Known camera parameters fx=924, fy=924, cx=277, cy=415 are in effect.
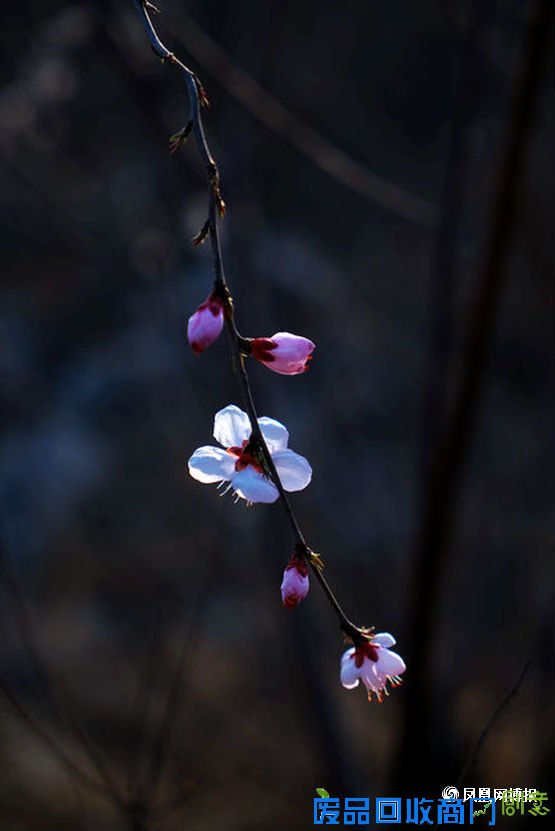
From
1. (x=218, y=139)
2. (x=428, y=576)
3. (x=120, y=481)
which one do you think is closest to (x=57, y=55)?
(x=218, y=139)

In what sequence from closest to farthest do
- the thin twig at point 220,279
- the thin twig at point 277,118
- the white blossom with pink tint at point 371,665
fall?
1. the thin twig at point 220,279
2. the white blossom with pink tint at point 371,665
3. the thin twig at point 277,118

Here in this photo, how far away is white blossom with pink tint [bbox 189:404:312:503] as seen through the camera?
90cm

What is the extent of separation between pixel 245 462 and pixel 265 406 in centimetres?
132

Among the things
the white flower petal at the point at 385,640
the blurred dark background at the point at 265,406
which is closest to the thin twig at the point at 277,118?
the blurred dark background at the point at 265,406

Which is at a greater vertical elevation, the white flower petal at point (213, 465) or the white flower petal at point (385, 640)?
the white flower petal at point (213, 465)

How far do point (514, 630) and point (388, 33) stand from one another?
3379 mm

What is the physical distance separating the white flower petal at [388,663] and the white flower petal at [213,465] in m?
0.26

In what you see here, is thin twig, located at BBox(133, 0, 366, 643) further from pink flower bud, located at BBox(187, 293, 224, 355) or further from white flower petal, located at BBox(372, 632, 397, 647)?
white flower petal, located at BBox(372, 632, 397, 647)

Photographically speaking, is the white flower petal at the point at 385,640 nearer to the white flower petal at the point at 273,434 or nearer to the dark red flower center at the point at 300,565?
the dark red flower center at the point at 300,565

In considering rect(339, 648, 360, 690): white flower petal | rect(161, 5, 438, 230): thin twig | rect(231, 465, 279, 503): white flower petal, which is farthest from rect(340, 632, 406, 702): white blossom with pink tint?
rect(161, 5, 438, 230): thin twig

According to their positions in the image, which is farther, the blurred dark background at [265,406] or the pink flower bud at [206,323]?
the blurred dark background at [265,406]

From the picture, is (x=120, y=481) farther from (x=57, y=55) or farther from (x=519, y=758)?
(x=57, y=55)

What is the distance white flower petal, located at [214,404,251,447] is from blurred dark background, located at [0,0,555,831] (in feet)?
2.12

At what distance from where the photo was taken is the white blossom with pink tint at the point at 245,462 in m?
0.90
